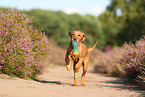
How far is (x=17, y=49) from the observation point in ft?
31.6

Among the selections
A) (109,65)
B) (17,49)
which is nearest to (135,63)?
(17,49)

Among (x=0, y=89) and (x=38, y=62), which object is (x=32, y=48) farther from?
(x=0, y=89)

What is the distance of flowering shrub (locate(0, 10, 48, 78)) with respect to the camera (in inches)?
371

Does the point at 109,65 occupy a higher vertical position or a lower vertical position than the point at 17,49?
lower

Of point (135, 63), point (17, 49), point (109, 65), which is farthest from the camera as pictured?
point (109, 65)

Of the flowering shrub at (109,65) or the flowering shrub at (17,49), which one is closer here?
the flowering shrub at (17,49)

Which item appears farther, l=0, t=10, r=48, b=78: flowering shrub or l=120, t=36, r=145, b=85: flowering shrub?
Result: l=120, t=36, r=145, b=85: flowering shrub

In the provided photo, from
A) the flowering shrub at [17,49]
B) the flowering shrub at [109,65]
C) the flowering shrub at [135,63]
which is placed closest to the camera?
the flowering shrub at [17,49]

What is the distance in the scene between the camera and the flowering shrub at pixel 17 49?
30.9 ft

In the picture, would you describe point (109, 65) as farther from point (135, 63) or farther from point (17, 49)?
point (17, 49)

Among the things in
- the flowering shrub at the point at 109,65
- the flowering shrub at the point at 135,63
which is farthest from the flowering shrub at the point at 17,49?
the flowering shrub at the point at 109,65

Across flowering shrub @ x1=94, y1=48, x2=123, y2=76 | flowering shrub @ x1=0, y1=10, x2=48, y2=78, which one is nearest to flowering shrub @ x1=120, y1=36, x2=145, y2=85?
flowering shrub @ x1=94, y1=48, x2=123, y2=76

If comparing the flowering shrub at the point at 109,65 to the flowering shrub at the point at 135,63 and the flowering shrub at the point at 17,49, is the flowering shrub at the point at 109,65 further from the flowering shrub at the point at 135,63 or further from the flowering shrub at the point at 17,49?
the flowering shrub at the point at 17,49

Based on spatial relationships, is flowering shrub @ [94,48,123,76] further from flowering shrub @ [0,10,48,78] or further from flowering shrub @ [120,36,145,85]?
flowering shrub @ [0,10,48,78]
